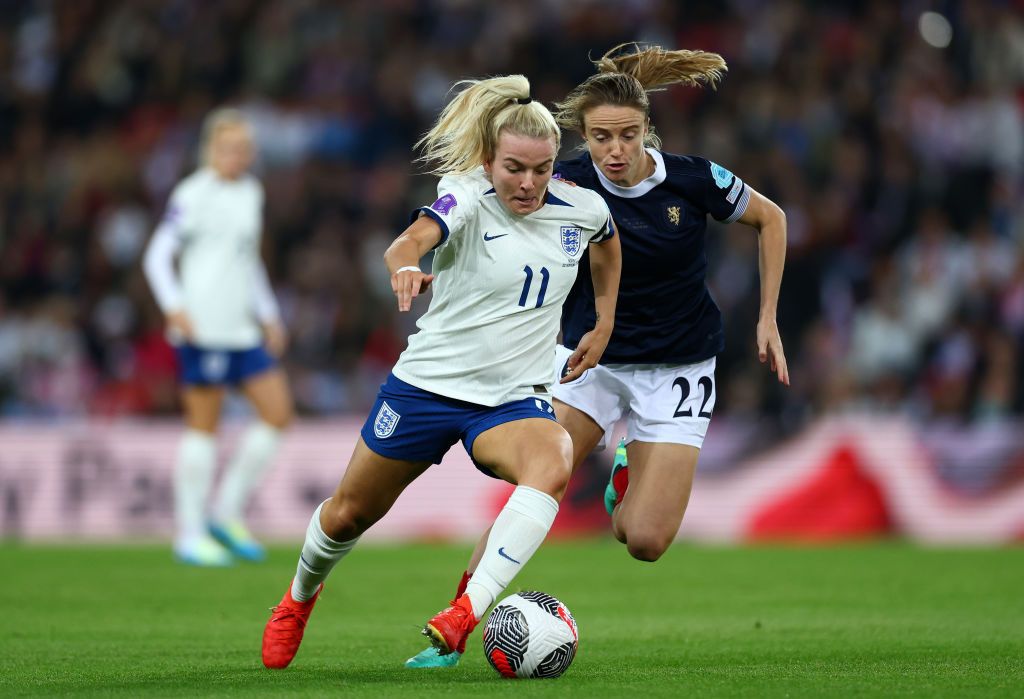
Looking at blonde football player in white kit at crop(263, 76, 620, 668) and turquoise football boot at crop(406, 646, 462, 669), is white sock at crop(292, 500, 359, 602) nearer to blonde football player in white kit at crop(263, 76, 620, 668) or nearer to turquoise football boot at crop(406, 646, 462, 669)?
blonde football player in white kit at crop(263, 76, 620, 668)

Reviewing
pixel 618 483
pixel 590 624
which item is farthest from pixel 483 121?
pixel 590 624

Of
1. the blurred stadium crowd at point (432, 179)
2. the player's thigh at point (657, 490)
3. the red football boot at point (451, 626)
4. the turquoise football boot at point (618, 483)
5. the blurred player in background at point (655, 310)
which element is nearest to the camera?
the red football boot at point (451, 626)

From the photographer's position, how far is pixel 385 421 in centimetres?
544

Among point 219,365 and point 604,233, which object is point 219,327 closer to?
point 219,365

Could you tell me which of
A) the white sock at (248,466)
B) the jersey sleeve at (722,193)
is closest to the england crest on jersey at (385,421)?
the jersey sleeve at (722,193)

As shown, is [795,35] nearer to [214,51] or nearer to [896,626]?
[214,51]

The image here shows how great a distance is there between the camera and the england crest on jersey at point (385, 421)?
5.43 metres

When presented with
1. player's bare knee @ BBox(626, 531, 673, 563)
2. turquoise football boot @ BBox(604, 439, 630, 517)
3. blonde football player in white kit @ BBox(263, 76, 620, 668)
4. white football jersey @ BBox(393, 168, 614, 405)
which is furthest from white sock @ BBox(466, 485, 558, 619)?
turquoise football boot @ BBox(604, 439, 630, 517)

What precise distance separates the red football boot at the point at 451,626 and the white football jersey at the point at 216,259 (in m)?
6.03

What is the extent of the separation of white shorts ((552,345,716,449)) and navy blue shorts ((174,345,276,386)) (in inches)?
174

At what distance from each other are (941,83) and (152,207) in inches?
354

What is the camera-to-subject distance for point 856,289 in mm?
14805

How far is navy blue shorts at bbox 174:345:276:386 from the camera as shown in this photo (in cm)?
1065

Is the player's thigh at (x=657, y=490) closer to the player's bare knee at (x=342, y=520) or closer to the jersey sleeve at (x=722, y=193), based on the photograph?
the jersey sleeve at (x=722, y=193)
